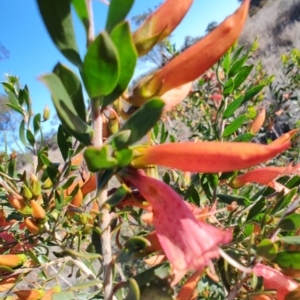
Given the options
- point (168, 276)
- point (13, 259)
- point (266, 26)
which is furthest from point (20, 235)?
point (266, 26)

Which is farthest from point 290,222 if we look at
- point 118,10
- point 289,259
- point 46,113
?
point 46,113

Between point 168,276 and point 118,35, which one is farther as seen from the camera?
point 168,276

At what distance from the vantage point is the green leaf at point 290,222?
2.04 ft

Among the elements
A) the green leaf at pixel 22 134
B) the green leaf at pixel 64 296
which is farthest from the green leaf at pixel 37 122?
the green leaf at pixel 64 296

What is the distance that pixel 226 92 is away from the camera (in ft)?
3.80

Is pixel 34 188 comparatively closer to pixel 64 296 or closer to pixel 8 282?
pixel 8 282

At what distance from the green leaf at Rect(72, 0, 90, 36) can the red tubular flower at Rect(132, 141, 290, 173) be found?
0.19 metres

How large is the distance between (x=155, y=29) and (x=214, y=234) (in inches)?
12.0

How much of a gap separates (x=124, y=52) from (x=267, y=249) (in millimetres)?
329

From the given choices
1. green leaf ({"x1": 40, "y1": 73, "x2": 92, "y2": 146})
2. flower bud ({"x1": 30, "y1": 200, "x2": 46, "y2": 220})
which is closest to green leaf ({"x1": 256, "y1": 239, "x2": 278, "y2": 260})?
green leaf ({"x1": 40, "y1": 73, "x2": 92, "y2": 146})

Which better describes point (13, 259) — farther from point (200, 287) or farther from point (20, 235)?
point (200, 287)

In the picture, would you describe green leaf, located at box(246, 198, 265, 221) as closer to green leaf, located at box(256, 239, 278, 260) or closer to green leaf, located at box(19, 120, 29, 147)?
green leaf, located at box(256, 239, 278, 260)

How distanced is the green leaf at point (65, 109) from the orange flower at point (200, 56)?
123 millimetres

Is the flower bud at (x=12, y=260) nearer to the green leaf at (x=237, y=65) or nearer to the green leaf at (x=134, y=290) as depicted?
the green leaf at (x=134, y=290)
